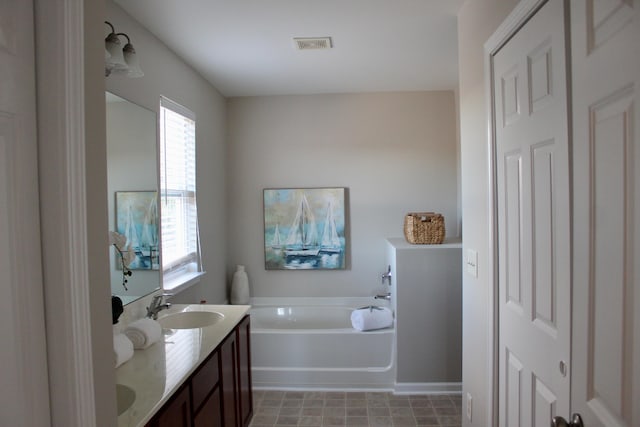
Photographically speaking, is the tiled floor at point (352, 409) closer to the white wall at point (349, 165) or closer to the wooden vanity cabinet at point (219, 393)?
the wooden vanity cabinet at point (219, 393)

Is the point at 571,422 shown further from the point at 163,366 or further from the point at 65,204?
the point at 163,366

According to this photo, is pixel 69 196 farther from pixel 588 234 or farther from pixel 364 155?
pixel 364 155

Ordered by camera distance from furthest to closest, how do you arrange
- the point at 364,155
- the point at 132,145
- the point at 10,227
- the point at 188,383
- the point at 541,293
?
1. the point at 364,155
2. the point at 132,145
3. the point at 188,383
4. the point at 541,293
5. the point at 10,227

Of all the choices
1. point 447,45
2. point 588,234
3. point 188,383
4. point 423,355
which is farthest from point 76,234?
point 423,355

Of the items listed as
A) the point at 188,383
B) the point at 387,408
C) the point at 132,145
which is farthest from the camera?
the point at 387,408

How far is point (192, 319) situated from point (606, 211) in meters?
2.21

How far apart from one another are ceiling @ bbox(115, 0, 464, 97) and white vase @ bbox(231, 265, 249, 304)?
1.80 metres

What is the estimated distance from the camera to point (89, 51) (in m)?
0.82

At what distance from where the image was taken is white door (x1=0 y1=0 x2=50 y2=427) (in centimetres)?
69

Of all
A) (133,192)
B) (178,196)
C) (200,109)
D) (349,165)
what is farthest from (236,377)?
(349,165)

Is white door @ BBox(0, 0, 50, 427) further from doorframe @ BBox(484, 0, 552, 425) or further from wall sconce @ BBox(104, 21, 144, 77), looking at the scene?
doorframe @ BBox(484, 0, 552, 425)

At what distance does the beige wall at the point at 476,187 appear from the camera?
1.76 meters

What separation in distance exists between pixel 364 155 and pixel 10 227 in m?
3.36

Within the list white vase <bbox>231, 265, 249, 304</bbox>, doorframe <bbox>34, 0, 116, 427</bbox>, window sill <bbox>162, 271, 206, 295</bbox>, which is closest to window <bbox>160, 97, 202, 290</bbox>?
window sill <bbox>162, 271, 206, 295</bbox>
